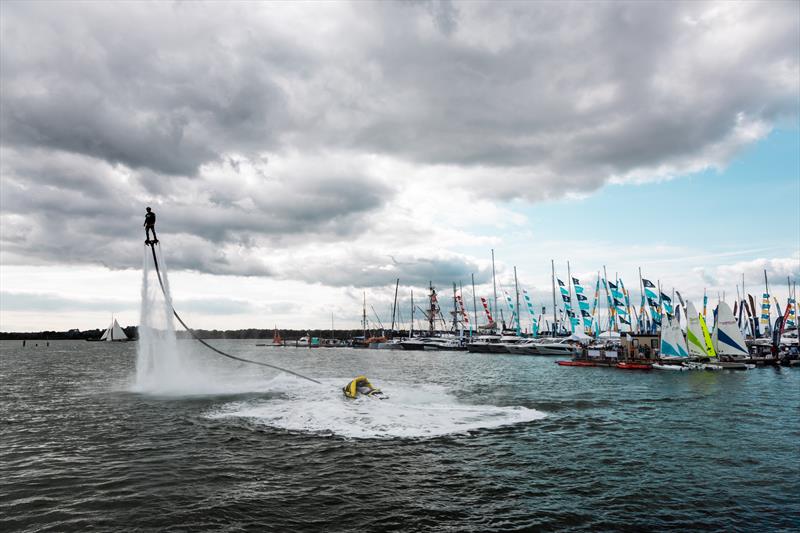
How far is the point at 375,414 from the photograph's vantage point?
109ft

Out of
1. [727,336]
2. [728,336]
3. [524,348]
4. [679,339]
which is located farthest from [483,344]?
[728,336]

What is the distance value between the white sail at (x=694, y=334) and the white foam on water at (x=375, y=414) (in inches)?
2057

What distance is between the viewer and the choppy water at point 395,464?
52.2 feet

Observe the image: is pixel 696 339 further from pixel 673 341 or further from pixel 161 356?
pixel 161 356

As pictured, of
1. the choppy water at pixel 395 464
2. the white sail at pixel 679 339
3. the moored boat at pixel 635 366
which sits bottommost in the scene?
the moored boat at pixel 635 366

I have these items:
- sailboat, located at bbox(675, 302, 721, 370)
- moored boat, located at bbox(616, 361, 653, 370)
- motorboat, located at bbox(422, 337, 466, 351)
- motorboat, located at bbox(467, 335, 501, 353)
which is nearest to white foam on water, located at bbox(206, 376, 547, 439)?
moored boat, located at bbox(616, 361, 653, 370)

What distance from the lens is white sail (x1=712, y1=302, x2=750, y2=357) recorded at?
255 ft

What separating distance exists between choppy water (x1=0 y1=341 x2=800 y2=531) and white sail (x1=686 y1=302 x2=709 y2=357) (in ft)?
123

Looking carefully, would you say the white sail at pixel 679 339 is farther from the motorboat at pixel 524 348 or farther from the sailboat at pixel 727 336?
the motorboat at pixel 524 348

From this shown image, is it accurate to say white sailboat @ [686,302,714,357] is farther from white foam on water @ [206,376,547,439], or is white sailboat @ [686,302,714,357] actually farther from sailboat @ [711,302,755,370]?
white foam on water @ [206,376,547,439]

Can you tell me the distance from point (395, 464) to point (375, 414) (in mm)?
11482

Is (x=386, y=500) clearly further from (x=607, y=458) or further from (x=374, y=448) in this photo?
(x=607, y=458)

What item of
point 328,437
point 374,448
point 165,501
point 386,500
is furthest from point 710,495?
point 165,501

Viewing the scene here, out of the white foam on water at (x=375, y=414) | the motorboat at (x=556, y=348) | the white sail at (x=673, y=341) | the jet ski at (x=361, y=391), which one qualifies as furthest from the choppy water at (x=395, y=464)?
the motorboat at (x=556, y=348)
